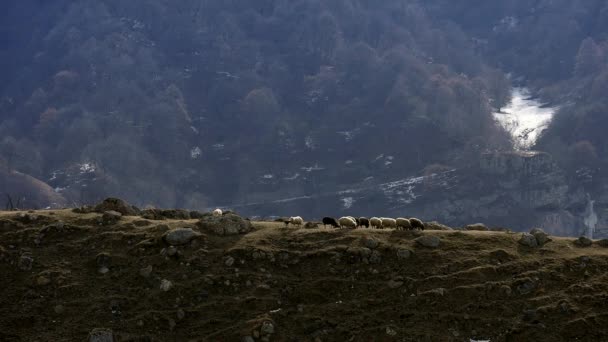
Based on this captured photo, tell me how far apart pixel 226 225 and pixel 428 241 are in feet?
49.7

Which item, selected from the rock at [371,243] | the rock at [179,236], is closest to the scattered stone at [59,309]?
the rock at [179,236]

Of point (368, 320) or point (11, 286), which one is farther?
point (11, 286)

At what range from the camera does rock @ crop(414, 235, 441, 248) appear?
47.2 metres

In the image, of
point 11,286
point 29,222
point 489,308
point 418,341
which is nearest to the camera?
point 418,341

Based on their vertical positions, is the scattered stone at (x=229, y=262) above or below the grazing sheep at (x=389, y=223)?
below

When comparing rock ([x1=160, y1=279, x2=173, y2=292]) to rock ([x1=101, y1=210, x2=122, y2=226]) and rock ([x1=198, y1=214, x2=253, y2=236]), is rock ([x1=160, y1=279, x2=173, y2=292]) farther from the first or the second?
rock ([x1=101, y1=210, x2=122, y2=226])

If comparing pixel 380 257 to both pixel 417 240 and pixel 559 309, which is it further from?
pixel 559 309

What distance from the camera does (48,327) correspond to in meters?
40.2

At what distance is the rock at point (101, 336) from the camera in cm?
3859

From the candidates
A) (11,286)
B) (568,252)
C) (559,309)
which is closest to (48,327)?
(11,286)

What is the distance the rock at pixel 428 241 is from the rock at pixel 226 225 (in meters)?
13.0

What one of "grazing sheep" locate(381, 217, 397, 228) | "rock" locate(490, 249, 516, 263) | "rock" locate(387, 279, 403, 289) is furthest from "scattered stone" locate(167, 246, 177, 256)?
"rock" locate(490, 249, 516, 263)

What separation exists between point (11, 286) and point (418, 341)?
2644cm

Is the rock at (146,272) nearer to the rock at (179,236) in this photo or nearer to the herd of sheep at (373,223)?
the rock at (179,236)
